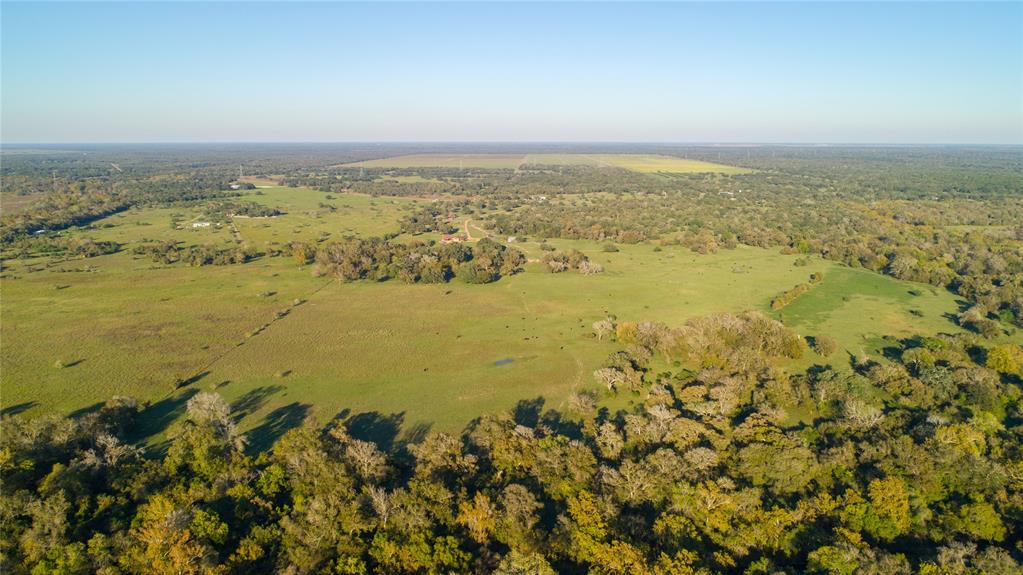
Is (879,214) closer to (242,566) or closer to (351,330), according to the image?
(351,330)

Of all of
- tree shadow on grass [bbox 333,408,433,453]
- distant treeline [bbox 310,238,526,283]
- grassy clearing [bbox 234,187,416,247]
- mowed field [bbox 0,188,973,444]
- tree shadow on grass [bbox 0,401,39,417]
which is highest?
grassy clearing [bbox 234,187,416,247]

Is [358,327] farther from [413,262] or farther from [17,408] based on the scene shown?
[17,408]

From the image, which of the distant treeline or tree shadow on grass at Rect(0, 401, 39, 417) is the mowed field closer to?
tree shadow on grass at Rect(0, 401, 39, 417)

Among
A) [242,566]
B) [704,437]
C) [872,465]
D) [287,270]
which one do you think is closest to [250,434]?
[242,566]

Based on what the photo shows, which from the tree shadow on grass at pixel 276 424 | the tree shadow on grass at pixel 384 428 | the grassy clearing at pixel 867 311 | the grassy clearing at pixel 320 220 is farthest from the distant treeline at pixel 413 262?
the grassy clearing at pixel 867 311

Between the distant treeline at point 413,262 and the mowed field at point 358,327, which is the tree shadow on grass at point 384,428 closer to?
the mowed field at point 358,327

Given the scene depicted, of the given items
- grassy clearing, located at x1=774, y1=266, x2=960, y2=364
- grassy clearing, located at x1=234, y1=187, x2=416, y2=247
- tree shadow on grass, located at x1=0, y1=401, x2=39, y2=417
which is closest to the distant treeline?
grassy clearing, located at x1=234, y1=187, x2=416, y2=247
